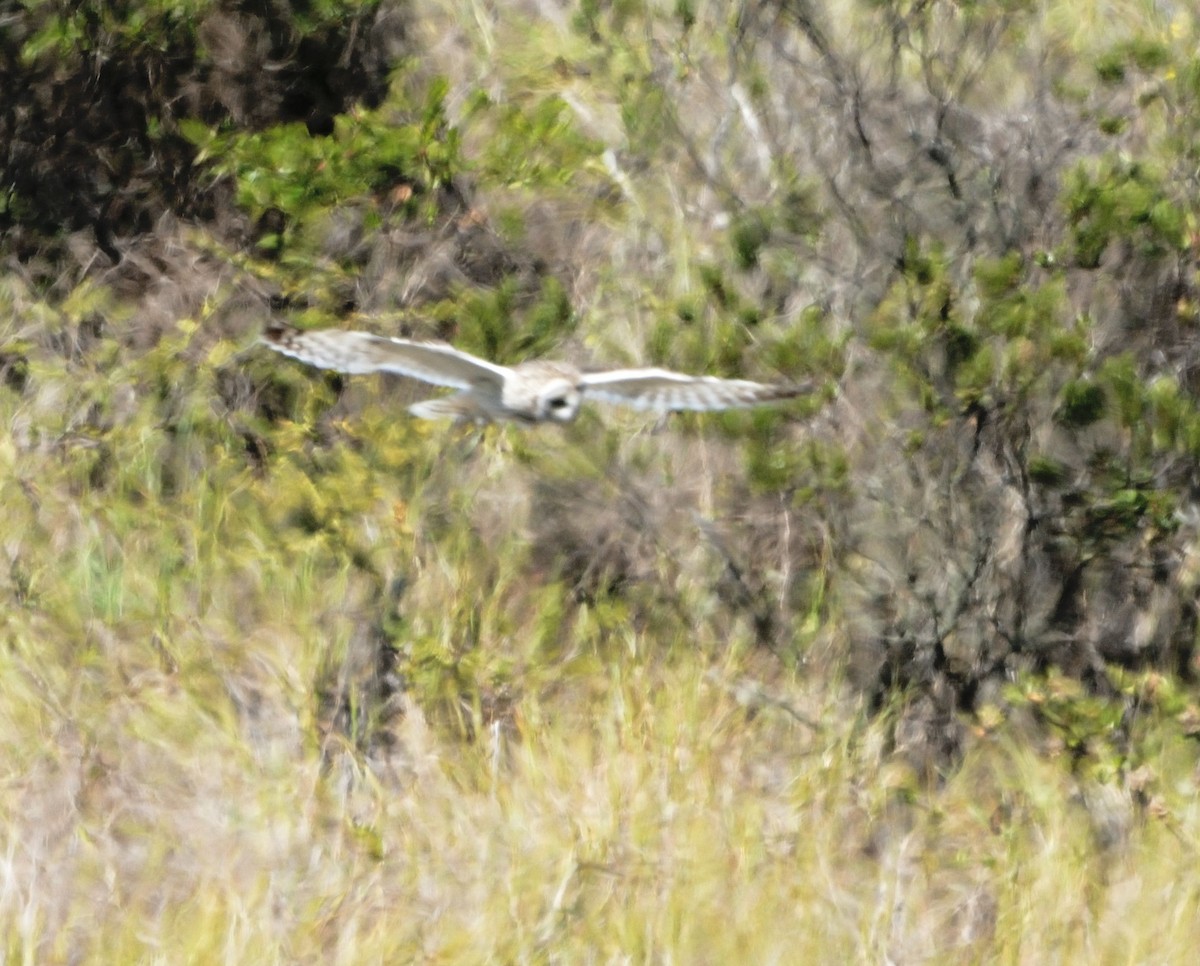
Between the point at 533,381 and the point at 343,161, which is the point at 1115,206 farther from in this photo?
the point at 343,161

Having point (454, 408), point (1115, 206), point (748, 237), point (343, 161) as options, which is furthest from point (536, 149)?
point (1115, 206)

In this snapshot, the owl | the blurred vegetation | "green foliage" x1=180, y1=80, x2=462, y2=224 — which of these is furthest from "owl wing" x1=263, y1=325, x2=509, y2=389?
"green foliage" x1=180, y1=80, x2=462, y2=224

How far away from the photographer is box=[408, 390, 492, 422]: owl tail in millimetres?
4828

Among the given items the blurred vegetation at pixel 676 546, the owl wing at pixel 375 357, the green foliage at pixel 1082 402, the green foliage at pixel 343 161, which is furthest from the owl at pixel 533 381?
the green foliage at pixel 343 161

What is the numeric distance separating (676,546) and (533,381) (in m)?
0.88

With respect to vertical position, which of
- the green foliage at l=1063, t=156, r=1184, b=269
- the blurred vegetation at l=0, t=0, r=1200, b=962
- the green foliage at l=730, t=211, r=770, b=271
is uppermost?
the green foliage at l=1063, t=156, r=1184, b=269

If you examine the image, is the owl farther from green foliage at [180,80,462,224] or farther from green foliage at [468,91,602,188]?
green foliage at [468,91,602,188]

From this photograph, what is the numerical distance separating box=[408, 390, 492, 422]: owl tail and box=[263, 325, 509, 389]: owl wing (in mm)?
99

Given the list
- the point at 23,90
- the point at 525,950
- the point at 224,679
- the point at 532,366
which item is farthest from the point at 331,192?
the point at 525,950

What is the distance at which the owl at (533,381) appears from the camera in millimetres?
4457

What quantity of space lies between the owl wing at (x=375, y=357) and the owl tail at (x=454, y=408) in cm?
10

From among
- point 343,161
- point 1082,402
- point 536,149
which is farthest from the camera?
point 536,149

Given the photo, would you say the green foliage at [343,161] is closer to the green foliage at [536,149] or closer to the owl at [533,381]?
the green foliage at [536,149]

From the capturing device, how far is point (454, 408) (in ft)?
15.9
